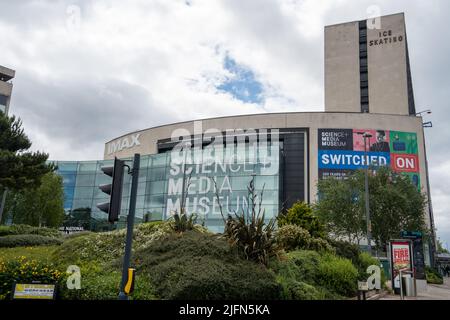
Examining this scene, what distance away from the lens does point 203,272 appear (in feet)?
31.7

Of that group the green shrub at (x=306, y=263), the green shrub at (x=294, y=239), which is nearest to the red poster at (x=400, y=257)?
the green shrub at (x=294, y=239)

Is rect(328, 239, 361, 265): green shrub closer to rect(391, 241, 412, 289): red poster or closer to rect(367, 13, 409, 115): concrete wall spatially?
rect(391, 241, 412, 289): red poster

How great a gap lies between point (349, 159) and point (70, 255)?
43430 millimetres

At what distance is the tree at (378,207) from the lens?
3052cm

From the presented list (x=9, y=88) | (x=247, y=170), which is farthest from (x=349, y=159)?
(x=9, y=88)

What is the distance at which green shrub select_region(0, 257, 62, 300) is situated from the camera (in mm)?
9680

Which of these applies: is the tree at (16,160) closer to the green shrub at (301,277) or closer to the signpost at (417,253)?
the green shrub at (301,277)

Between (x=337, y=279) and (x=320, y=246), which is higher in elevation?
(x=320, y=246)

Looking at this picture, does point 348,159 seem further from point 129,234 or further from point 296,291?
point 129,234

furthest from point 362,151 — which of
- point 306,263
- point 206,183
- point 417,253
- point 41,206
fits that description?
point 306,263

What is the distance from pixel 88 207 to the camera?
2004 inches

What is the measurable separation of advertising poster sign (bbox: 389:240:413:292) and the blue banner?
113 ft

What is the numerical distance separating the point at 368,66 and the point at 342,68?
4264 millimetres
